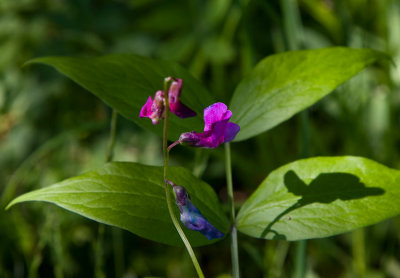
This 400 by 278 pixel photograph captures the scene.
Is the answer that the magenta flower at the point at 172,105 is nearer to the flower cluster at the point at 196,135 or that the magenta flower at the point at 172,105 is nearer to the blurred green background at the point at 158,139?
the flower cluster at the point at 196,135

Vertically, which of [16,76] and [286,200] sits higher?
[16,76]

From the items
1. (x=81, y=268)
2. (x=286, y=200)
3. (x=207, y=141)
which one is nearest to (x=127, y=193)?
(x=207, y=141)

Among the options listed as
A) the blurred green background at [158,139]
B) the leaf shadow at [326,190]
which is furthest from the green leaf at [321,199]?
the blurred green background at [158,139]

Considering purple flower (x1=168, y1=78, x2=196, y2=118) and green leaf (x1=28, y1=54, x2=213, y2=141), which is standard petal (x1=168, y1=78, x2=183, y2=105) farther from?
green leaf (x1=28, y1=54, x2=213, y2=141)

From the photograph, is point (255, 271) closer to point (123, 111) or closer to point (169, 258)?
point (169, 258)

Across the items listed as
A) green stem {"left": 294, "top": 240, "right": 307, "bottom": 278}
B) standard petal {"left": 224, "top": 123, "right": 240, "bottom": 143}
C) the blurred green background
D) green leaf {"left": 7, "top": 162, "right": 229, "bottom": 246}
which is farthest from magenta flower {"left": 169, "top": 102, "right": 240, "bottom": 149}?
the blurred green background
